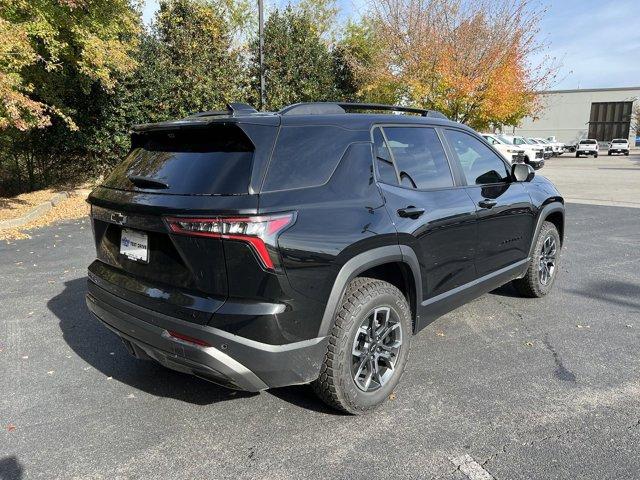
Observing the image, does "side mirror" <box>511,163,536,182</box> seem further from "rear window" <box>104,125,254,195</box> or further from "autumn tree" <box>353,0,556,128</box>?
"autumn tree" <box>353,0,556,128</box>

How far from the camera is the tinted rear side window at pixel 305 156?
252 centimetres

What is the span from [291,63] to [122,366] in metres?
16.2

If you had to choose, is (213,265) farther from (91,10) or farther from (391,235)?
(91,10)

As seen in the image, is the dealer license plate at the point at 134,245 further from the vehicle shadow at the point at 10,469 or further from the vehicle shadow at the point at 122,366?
the vehicle shadow at the point at 10,469

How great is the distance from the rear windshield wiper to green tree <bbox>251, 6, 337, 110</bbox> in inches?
600

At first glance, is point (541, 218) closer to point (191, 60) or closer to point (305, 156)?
point (305, 156)

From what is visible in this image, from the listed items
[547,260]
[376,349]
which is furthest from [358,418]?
[547,260]

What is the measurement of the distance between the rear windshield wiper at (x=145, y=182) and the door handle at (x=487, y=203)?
95.4 inches

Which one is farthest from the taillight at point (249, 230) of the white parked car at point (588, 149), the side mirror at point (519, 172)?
the white parked car at point (588, 149)

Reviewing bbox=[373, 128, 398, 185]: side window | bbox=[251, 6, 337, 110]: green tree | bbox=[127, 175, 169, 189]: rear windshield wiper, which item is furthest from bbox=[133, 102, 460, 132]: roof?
bbox=[251, 6, 337, 110]: green tree

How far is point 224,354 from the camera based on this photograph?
2.42 meters

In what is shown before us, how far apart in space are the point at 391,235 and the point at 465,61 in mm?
15725

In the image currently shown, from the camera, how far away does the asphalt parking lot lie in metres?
2.52

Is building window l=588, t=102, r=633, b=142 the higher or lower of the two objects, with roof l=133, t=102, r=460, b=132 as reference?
higher
